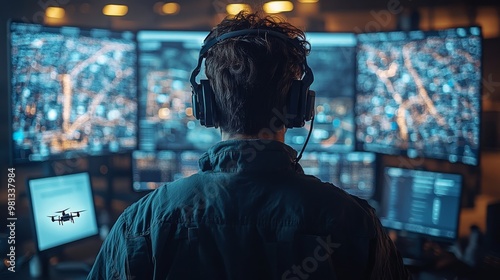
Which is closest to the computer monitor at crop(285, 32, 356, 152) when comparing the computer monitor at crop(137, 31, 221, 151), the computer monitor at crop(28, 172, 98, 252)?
the computer monitor at crop(137, 31, 221, 151)

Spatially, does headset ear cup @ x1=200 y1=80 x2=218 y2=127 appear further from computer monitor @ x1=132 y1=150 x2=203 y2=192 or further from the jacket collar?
computer monitor @ x1=132 y1=150 x2=203 y2=192

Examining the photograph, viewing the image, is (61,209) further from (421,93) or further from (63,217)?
(421,93)

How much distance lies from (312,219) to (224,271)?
0.19 meters

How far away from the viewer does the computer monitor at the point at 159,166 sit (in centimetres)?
231

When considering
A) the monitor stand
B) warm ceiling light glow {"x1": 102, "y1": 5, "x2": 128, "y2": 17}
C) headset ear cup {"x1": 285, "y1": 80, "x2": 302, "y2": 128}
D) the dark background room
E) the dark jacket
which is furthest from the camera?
warm ceiling light glow {"x1": 102, "y1": 5, "x2": 128, "y2": 17}

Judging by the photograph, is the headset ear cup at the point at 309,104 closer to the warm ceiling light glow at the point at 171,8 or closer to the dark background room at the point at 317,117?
the dark background room at the point at 317,117

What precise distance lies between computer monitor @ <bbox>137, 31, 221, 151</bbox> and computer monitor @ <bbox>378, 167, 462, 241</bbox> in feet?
2.73

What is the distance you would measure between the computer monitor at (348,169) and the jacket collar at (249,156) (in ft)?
4.39

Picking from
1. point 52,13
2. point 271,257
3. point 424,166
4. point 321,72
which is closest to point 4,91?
point 52,13

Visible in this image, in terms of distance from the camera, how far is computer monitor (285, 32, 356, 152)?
224 cm

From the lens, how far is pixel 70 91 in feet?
6.79

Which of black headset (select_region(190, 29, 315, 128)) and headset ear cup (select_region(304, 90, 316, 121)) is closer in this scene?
black headset (select_region(190, 29, 315, 128))

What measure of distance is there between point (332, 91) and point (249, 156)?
4.58 feet

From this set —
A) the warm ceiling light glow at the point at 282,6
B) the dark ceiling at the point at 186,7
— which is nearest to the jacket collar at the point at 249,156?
the dark ceiling at the point at 186,7
